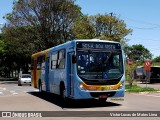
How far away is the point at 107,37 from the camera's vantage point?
50.5m

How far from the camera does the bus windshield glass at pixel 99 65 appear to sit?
1684cm

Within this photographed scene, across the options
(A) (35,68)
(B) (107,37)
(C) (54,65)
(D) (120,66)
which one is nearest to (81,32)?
(B) (107,37)

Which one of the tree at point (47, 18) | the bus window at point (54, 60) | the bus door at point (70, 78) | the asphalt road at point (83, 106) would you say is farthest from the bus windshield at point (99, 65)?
the tree at point (47, 18)

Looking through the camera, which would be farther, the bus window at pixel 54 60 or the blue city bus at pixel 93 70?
the bus window at pixel 54 60

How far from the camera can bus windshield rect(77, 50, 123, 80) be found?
16.8m

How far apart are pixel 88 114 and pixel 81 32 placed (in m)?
39.7

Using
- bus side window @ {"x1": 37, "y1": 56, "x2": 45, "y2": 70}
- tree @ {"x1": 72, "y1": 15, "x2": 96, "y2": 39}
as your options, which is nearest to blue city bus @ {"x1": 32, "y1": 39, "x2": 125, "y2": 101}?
bus side window @ {"x1": 37, "y1": 56, "x2": 45, "y2": 70}

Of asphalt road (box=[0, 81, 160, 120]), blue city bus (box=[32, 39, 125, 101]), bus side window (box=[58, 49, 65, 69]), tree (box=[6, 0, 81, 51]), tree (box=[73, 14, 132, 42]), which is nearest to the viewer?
asphalt road (box=[0, 81, 160, 120])

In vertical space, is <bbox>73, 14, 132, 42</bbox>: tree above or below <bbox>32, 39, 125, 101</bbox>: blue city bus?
above

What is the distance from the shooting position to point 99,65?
16984 mm

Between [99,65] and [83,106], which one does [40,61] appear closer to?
[83,106]

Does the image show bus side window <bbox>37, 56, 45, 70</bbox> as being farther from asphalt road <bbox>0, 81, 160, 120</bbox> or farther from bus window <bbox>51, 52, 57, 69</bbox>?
asphalt road <bbox>0, 81, 160, 120</bbox>

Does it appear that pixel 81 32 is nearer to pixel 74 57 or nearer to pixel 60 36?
pixel 60 36

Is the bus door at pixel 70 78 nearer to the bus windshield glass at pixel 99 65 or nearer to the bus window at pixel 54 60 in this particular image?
the bus windshield glass at pixel 99 65
